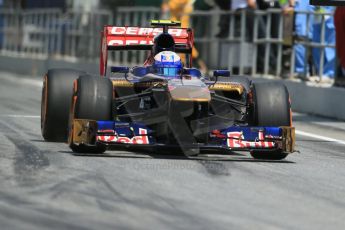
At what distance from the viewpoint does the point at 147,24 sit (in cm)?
2752

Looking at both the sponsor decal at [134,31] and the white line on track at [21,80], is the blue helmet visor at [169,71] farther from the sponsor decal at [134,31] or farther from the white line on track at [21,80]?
the white line on track at [21,80]

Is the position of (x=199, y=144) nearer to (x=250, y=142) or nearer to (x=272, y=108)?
(x=250, y=142)

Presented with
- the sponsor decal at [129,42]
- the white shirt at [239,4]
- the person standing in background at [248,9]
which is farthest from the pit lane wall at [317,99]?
the sponsor decal at [129,42]

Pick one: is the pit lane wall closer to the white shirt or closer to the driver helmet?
the white shirt

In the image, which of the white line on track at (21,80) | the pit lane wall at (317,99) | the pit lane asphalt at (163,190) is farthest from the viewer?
the white line on track at (21,80)

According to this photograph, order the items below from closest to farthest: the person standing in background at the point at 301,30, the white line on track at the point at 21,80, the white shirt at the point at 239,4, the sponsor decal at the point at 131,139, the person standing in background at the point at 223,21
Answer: the sponsor decal at the point at 131,139, the person standing in background at the point at 301,30, the white shirt at the point at 239,4, the person standing in background at the point at 223,21, the white line on track at the point at 21,80

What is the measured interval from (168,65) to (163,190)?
362cm

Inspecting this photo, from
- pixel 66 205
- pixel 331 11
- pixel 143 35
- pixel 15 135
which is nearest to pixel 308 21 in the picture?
pixel 331 11

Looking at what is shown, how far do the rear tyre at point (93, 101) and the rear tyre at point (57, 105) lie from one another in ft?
3.62

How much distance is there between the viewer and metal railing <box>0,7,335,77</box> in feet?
70.8

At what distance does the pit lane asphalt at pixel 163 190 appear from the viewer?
739cm

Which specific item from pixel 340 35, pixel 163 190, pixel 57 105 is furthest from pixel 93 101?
pixel 340 35

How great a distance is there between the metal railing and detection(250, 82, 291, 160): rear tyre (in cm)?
853

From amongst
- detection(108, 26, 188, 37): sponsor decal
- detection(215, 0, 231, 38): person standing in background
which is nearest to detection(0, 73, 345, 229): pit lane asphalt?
detection(108, 26, 188, 37): sponsor decal
